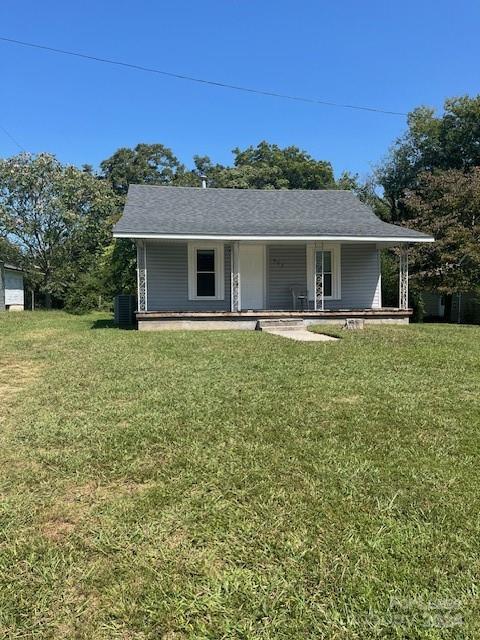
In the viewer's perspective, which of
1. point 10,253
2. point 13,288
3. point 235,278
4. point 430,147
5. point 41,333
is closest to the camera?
point 41,333

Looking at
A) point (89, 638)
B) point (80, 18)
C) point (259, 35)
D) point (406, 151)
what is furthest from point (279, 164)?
point (89, 638)

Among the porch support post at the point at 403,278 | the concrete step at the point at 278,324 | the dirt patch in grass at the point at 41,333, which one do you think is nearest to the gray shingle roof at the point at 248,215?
the porch support post at the point at 403,278

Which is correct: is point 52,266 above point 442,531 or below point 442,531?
above

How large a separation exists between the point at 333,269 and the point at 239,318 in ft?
13.3

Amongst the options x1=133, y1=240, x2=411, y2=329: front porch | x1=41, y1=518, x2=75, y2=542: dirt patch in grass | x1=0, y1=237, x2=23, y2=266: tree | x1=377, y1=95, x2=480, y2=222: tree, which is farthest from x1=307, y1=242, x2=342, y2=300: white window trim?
x1=0, y1=237, x2=23, y2=266: tree

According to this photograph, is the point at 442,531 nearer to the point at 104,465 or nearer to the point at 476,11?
the point at 104,465

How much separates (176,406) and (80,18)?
40.3 ft

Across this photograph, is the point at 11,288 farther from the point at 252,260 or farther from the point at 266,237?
the point at 266,237

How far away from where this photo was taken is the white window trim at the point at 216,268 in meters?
14.4

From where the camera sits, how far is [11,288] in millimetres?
26047

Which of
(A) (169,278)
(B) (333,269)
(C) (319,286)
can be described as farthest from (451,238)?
(A) (169,278)

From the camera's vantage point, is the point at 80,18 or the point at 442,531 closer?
the point at 442,531

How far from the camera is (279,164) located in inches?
1606

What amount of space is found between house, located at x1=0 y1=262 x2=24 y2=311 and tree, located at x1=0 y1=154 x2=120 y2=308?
1.02 meters
